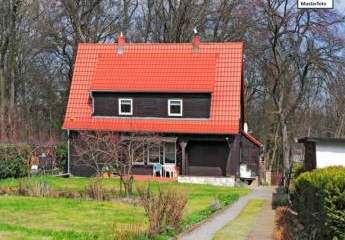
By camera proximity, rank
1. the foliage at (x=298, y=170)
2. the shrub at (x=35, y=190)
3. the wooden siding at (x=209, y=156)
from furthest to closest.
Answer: the wooden siding at (x=209, y=156) → the shrub at (x=35, y=190) → the foliage at (x=298, y=170)

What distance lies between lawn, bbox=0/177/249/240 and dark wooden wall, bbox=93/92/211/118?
13.7m

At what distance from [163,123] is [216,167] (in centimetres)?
429

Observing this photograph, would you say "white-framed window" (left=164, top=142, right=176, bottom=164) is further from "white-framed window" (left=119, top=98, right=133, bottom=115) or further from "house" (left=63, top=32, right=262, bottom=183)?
"white-framed window" (left=119, top=98, right=133, bottom=115)

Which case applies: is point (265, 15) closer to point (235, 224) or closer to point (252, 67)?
point (252, 67)

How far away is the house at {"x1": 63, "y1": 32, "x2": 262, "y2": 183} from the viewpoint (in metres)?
39.9

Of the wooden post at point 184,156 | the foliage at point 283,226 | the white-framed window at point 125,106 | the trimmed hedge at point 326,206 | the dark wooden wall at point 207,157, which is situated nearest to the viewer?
the trimmed hedge at point 326,206

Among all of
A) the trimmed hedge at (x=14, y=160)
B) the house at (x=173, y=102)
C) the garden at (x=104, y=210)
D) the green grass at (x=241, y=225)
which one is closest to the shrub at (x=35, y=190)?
the garden at (x=104, y=210)

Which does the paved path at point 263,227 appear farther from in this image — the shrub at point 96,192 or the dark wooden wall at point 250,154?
the dark wooden wall at point 250,154

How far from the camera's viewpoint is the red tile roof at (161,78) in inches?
1576

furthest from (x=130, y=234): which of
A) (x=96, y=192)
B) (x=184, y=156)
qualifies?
(x=184, y=156)

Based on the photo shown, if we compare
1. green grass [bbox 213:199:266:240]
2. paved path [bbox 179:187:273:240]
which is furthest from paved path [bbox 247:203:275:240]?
paved path [bbox 179:187:273:240]

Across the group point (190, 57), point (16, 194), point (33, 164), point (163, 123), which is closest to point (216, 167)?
point (163, 123)

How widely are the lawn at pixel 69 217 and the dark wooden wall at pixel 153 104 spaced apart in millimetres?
13731

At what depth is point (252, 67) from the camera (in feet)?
186
